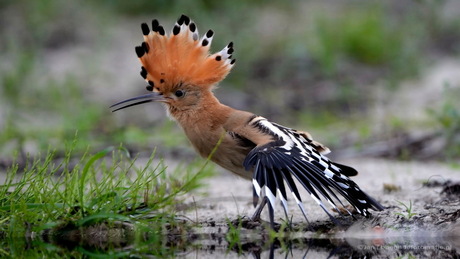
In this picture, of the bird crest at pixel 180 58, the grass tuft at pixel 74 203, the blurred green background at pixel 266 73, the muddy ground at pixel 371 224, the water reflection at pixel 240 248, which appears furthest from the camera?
the blurred green background at pixel 266 73

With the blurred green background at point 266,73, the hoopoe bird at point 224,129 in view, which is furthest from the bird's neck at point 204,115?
the blurred green background at point 266,73

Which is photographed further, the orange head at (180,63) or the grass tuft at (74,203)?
the orange head at (180,63)

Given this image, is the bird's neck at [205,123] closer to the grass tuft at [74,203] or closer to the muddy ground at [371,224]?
the muddy ground at [371,224]

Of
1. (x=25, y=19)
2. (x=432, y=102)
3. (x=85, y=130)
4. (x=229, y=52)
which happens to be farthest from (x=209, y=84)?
(x=25, y=19)

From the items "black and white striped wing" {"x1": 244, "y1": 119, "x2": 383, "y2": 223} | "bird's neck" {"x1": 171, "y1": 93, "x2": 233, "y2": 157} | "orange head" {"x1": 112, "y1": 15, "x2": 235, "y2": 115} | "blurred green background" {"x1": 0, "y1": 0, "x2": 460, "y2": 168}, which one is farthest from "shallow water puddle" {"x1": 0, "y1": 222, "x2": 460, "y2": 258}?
"blurred green background" {"x1": 0, "y1": 0, "x2": 460, "y2": 168}

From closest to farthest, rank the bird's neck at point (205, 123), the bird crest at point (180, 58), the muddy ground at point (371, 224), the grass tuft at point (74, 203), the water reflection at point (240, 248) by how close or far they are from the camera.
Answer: the water reflection at point (240, 248)
the muddy ground at point (371, 224)
the grass tuft at point (74, 203)
the bird's neck at point (205, 123)
the bird crest at point (180, 58)

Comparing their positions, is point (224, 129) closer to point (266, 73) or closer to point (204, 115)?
point (204, 115)

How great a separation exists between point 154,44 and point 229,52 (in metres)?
0.41

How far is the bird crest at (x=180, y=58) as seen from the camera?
14.1 feet

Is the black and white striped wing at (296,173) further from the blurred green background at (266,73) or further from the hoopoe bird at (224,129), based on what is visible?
the blurred green background at (266,73)

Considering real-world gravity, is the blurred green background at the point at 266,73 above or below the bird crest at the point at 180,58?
above

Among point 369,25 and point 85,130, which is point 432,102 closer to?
point 369,25

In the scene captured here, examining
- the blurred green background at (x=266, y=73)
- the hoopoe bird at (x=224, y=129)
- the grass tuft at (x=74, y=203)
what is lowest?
the grass tuft at (x=74, y=203)

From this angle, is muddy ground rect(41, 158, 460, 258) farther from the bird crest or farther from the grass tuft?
the bird crest
